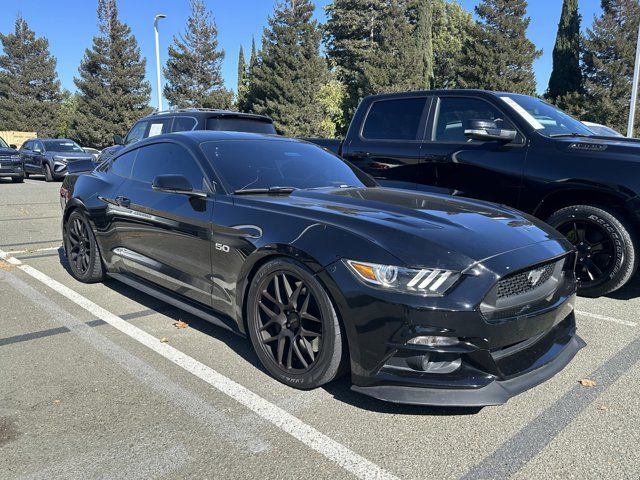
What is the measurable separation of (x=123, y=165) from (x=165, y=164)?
0.85 m

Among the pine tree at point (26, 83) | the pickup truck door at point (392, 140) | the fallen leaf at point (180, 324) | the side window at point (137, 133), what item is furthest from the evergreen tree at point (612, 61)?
the pine tree at point (26, 83)

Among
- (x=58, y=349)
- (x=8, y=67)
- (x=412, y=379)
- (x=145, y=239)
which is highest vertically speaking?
(x=8, y=67)

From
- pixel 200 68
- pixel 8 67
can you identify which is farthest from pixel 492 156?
pixel 8 67

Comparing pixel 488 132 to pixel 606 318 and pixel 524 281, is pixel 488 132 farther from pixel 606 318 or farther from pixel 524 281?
pixel 524 281

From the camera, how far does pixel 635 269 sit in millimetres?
4691

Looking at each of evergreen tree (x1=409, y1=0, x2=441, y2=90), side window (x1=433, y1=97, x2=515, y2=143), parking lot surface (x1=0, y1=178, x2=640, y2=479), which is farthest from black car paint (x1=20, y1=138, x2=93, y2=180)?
evergreen tree (x1=409, y1=0, x2=441, y2=90)

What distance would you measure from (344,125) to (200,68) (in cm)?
1460

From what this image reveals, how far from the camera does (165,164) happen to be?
171 inches

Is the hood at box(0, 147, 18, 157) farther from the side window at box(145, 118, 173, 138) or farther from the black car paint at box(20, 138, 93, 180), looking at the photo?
the side window at box(145, 118, 173, 138)

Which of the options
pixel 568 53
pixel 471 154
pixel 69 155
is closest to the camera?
pixel 471 154

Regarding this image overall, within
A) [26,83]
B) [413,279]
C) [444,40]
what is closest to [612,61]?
[444,40]

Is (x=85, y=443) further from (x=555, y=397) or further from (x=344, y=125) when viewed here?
(x=344, y=125)

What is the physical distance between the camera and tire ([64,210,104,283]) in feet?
16.7

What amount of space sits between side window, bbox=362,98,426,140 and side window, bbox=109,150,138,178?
284cm
